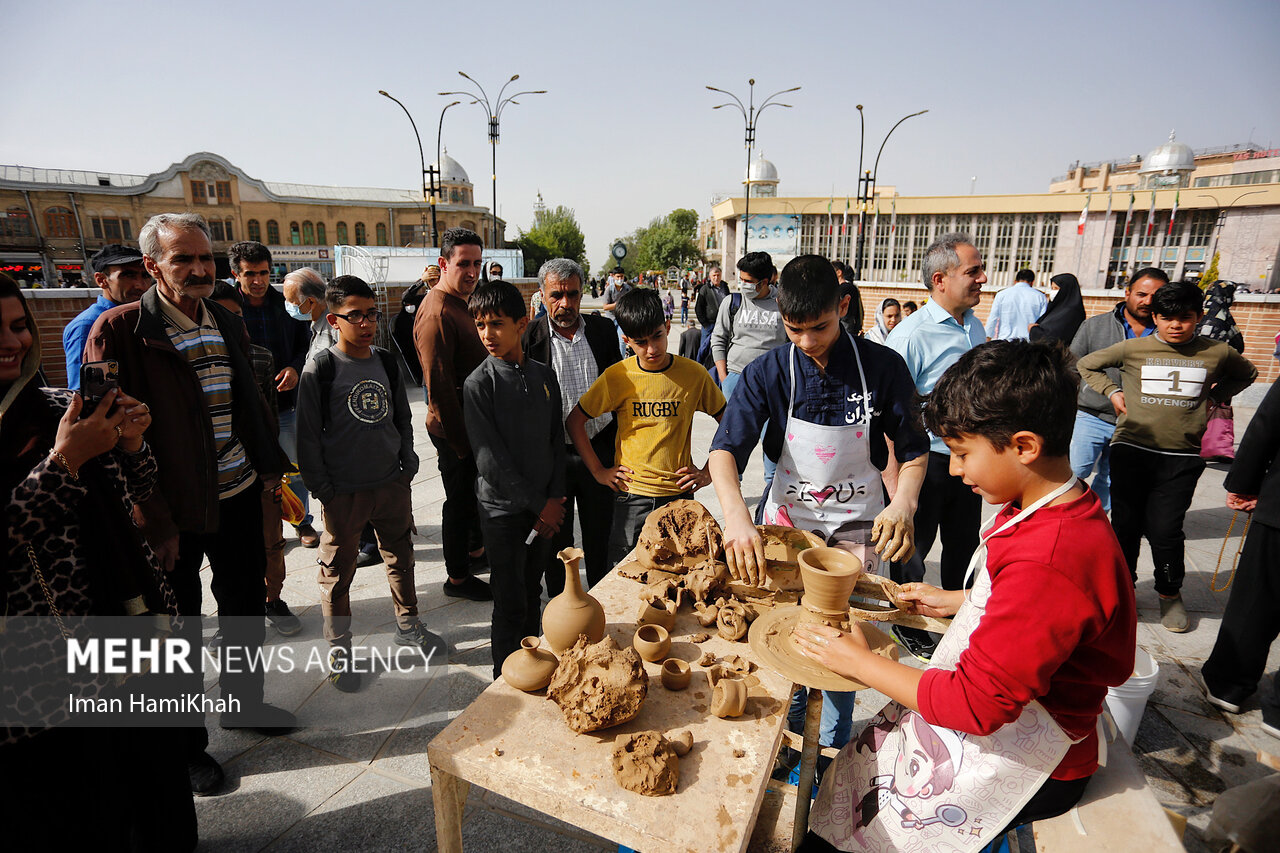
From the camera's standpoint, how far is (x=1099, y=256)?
141 ft

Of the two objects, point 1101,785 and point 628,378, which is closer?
point 1101,785

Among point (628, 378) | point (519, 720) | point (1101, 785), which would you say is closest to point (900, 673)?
point (1101, 785)

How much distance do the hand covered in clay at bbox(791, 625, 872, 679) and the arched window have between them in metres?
53.2

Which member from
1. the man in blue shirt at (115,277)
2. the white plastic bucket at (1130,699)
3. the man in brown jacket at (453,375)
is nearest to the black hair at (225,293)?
the man in blue shirt at (115,277)

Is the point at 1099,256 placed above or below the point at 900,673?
above

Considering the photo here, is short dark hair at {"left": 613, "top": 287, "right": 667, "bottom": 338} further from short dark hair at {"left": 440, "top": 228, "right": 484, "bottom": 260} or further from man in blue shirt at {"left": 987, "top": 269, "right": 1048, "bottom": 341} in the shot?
man in blue shirt at {"left": 987, "top": 269, "right": 1048, "bottom": 341}

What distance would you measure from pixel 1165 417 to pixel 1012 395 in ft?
11.0

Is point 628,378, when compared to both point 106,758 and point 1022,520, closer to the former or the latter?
point 1022,520

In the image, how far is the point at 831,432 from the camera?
94.7 inches

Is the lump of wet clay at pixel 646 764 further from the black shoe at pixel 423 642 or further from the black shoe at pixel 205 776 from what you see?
the black shoe at pixel 423 642

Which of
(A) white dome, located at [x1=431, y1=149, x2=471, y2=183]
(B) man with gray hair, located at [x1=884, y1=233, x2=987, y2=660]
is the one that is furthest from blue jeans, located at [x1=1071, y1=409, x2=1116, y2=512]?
(A) white dome, located at [x1=431, y1=149, x2=471, y2=183]

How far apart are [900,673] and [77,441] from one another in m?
2.42

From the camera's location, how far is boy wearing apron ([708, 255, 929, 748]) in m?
2.41

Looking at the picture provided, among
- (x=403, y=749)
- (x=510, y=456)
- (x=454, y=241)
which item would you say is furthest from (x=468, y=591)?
(x=454, y=241)
